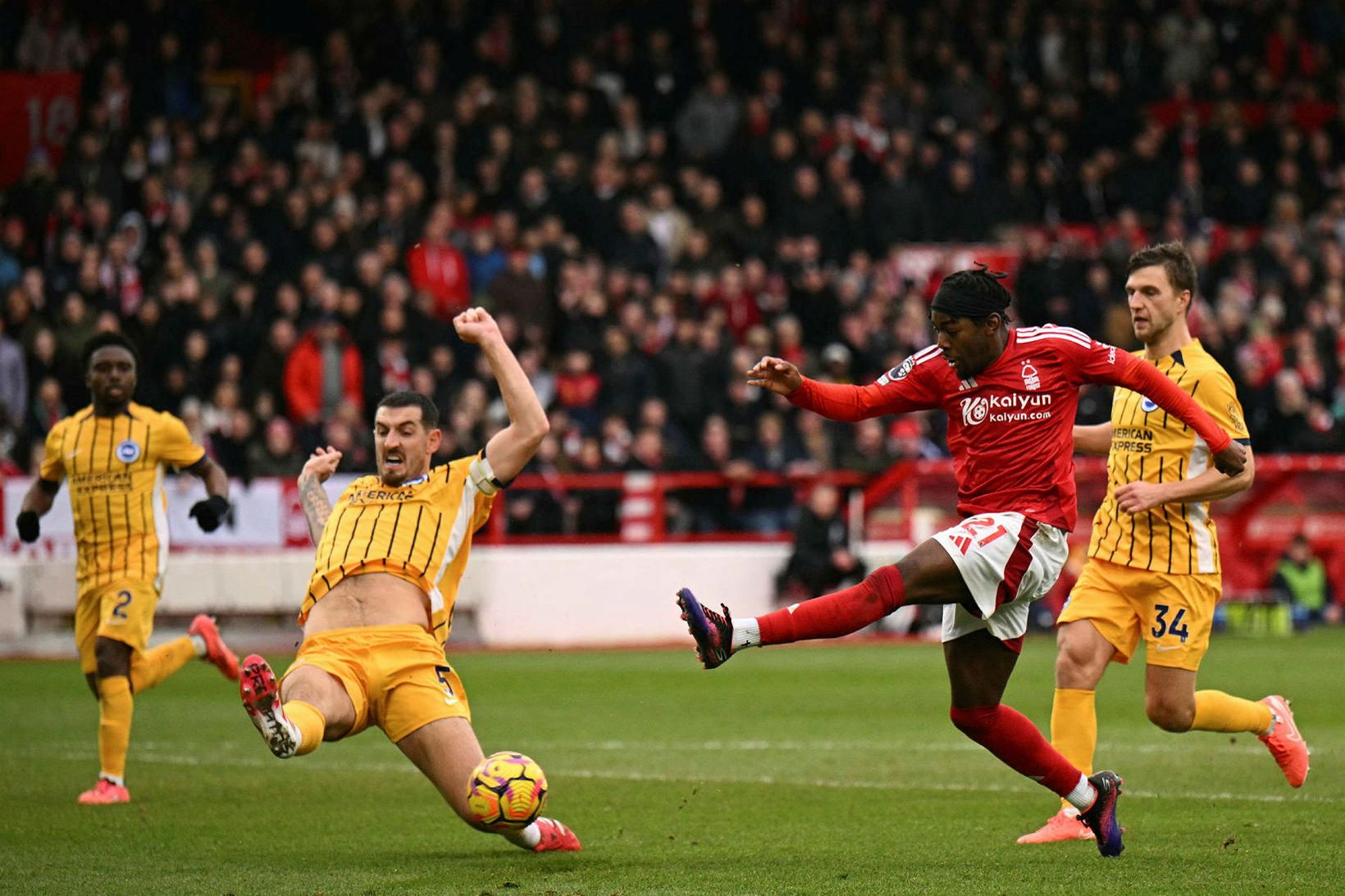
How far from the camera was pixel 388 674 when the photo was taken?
7.67 meters

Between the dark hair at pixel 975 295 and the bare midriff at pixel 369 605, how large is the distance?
2.33 metres

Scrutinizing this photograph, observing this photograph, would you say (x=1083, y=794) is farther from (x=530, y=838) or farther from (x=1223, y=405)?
(x=530, y=838)

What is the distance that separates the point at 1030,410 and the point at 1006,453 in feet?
0.60

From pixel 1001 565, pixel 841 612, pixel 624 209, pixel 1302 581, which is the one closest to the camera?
pixel 841 612

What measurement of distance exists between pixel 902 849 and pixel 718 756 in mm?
3489

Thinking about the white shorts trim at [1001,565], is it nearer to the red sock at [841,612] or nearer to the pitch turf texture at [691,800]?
the red sock at [841,612]

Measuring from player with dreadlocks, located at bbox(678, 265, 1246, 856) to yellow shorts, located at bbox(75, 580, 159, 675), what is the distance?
13.2ft

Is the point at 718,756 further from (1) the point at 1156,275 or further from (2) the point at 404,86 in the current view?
(2) the point at 404,86

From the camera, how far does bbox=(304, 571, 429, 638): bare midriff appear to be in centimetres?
784

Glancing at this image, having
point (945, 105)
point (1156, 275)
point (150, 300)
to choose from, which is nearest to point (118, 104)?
point (150, 300)

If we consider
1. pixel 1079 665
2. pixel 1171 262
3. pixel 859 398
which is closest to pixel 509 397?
pixel 859 398

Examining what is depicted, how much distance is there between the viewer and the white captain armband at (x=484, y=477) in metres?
7.99

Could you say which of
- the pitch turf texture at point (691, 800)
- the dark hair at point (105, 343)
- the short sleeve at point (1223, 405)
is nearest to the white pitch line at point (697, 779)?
the pitch turf texture at point (691, 800)

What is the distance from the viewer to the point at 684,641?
19.0m
